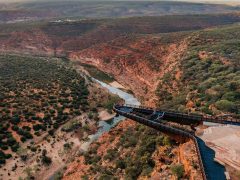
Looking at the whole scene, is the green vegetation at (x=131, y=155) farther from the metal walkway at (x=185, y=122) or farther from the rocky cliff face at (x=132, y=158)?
the metal walkway at (x=185, y=122)

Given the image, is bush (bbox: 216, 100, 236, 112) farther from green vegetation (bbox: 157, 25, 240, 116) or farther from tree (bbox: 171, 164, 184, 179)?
tree (bbox: 171, 164, 184, 179)

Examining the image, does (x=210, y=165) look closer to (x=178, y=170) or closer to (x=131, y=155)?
(x=178, y=170)

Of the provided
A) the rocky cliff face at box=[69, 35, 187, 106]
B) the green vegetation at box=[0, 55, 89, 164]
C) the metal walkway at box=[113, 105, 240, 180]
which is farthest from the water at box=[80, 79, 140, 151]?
the metal walkway at box=[113, 105, 240, 180]

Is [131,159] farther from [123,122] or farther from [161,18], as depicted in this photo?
[161,18]

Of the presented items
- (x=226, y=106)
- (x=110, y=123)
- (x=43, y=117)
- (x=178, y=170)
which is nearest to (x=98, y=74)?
(x=110, y=123)

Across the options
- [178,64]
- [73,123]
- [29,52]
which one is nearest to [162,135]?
[73,123]

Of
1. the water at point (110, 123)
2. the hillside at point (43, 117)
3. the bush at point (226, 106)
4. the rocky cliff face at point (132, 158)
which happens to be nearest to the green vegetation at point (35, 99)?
the hillside at point (43, 117)

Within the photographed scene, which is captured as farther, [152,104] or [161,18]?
[161,18]
